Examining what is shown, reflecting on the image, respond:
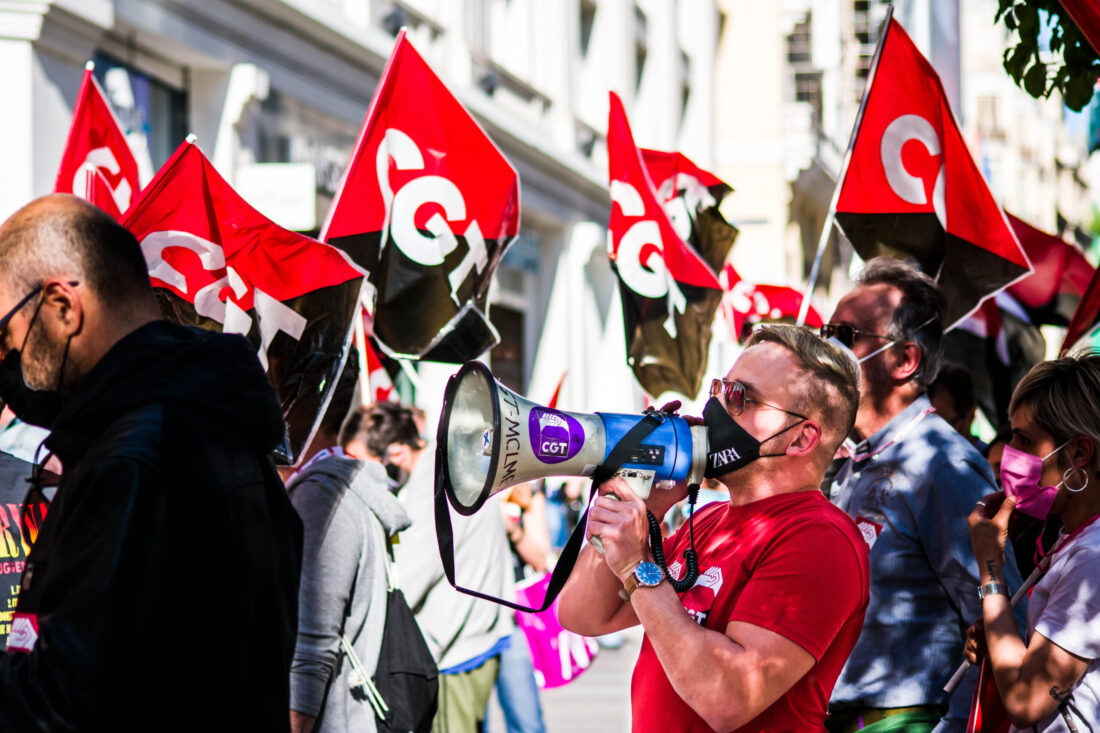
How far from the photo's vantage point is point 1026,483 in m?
3.54

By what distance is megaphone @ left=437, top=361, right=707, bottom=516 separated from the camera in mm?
2627

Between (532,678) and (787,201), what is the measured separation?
2527cm

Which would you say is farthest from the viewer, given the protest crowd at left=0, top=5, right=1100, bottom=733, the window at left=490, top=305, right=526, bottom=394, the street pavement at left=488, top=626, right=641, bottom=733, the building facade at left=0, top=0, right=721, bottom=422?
the window at left=490, top=305, right=526, bottom=394

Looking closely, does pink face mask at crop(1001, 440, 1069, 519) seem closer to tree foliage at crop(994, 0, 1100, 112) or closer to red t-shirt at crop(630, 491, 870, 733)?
red t-shirt at crop(630, 491, 870, 733)

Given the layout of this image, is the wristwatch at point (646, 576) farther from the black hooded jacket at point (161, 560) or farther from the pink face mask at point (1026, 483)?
the pink face mask at point (1026, 483)

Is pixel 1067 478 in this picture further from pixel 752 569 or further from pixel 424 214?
pixel 424 214

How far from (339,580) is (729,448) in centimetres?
141

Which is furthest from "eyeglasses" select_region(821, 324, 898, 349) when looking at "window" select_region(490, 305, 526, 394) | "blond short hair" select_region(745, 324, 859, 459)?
"window" select_region(490, 305, 526, 394)

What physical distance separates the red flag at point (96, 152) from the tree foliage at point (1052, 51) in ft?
12.1

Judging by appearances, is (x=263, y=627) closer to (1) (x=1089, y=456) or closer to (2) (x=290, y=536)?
(2) (x=290, y=536)

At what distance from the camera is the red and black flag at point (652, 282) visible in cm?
655

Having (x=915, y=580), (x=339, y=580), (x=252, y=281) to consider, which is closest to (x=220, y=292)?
(x=252, y=281)

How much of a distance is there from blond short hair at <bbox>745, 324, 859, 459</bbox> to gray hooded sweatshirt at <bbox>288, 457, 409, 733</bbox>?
147cm

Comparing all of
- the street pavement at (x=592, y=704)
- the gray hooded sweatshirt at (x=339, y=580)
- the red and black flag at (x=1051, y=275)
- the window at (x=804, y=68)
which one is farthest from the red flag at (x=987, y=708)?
the window at (x=804, y=68)
